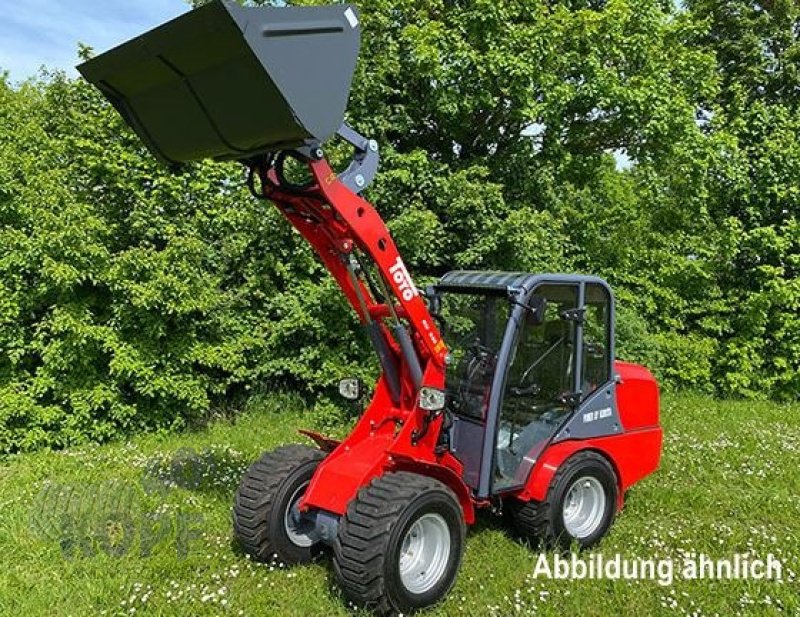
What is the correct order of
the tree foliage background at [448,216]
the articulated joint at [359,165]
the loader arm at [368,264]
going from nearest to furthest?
the loader arm at [368,264] → the articulated joint at [359,165] → the tree foliage background at [448,216]

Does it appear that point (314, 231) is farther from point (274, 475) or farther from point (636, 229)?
point (636, 229)

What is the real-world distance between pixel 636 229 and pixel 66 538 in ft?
29.7

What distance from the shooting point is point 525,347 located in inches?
178

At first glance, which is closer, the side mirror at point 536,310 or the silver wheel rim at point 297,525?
the silver wheel rim at point 297,525

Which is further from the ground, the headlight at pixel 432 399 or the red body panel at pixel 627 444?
the headlight at pixel 432 399

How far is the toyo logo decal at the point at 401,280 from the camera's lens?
3879mm

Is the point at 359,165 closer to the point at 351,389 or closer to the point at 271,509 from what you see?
the point at 351,389

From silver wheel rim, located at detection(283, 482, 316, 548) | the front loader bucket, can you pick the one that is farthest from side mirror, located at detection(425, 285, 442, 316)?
the front loader bucket

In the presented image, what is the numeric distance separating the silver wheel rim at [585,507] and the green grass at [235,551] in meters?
0.16

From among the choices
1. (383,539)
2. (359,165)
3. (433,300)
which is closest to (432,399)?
(383,539)

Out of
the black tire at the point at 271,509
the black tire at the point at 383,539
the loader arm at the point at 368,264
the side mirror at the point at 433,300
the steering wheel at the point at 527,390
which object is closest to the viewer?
the black tire at the point at 383,539

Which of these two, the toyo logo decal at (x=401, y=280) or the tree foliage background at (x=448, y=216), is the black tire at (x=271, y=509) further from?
the tree foliage background at (x=448, y=216)

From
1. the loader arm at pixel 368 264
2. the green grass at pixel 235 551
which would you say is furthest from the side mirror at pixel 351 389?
the green grass at pixel 235 551

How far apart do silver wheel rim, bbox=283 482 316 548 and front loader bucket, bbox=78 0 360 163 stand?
2.08 meters
